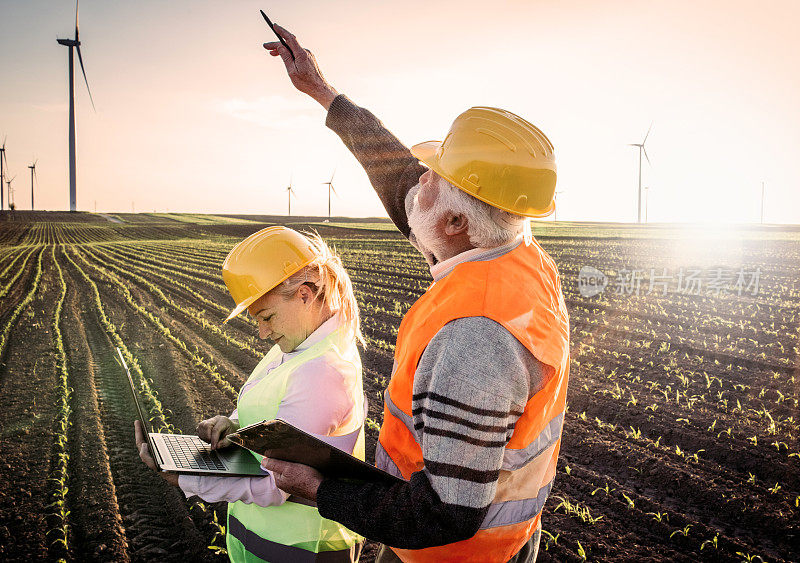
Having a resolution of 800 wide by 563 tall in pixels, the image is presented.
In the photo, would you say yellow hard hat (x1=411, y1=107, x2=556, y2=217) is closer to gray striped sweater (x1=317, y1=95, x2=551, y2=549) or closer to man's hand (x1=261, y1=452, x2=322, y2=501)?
gray striped sweater (x1=317, y1=95, x2=551, y2=549)

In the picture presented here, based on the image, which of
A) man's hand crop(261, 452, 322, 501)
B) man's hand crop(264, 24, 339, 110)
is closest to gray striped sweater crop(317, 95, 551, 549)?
man's hand crop(261, 452, 322, 501)

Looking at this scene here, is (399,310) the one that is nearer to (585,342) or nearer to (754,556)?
(585,342)

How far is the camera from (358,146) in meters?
2.60

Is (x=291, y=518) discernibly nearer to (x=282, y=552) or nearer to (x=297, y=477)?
(x=282, y=552)

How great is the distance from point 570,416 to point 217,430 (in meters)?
5.27

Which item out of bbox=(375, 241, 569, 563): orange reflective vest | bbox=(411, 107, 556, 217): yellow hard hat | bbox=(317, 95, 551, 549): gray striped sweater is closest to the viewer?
bbox=(317, 95, 551, 549): gray striped sweater

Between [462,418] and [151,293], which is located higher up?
[462,418]

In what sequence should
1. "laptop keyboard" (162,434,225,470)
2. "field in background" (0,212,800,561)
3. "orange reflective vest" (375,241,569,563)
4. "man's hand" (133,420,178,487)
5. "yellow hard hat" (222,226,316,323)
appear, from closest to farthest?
"orange reflective vest" (375,241,569,563) → "man's hand" (133,420,178,487) → "laptop keyboard" (162,434,225,470) → "yellow hard hat" (222,226,316,323) → "field in background" (0,212,800,561)

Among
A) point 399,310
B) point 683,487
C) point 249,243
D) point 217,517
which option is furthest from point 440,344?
point 399,310

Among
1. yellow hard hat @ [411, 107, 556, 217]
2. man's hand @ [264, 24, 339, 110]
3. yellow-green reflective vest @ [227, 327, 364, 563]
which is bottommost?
yellow-green reflective vest @ [227, 327, 364, 563]

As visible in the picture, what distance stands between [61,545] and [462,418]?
4.11 m

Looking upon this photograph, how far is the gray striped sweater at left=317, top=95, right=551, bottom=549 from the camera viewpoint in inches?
51.2

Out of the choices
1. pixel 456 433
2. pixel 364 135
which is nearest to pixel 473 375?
pixel 456 433

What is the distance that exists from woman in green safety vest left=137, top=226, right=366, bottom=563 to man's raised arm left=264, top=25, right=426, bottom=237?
41 centimetres
